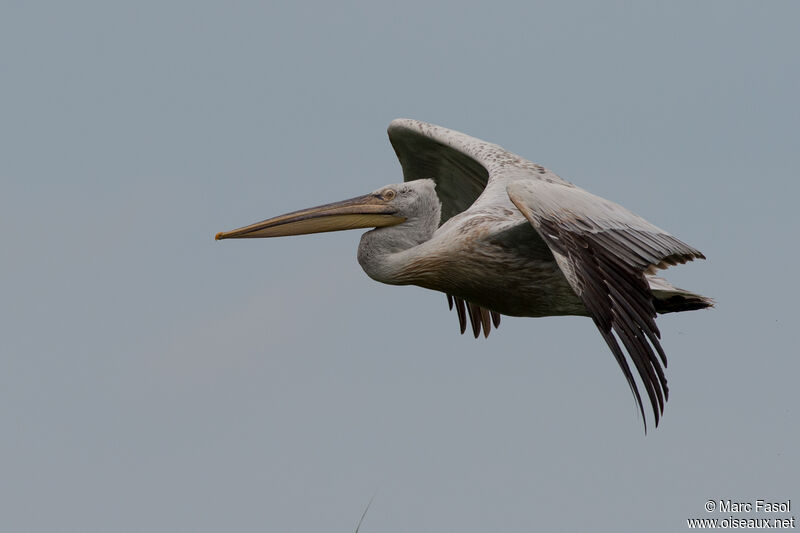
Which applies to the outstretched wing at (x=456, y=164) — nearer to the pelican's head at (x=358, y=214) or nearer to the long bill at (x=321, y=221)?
the pelican's head at (x=358, y=214)

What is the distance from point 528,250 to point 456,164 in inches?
110

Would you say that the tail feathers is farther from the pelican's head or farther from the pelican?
the pelican's head

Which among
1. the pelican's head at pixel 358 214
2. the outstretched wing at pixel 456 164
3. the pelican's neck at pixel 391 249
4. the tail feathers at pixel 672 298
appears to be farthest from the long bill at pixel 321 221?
the tail feathers at pixel 672 298

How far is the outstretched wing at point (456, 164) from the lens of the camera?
1078 centimetres

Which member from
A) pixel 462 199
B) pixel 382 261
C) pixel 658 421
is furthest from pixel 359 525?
pixel 462 199

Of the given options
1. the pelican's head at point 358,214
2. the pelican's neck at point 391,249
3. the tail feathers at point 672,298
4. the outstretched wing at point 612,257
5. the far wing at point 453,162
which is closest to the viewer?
the outstretched wing at point 612,257

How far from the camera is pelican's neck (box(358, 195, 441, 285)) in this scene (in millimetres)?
9359

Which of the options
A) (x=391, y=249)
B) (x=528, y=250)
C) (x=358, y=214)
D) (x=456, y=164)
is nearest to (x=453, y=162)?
(x=456, y=164)

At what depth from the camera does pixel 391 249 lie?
9461 millimetres

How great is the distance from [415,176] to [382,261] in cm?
318

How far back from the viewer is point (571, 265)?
8.06 meters

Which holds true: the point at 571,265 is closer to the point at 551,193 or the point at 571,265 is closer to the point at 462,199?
the point at 551,193

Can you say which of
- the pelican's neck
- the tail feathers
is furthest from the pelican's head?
the tail feathers

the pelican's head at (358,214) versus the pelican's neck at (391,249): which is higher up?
the pelican's head at (358,214)
